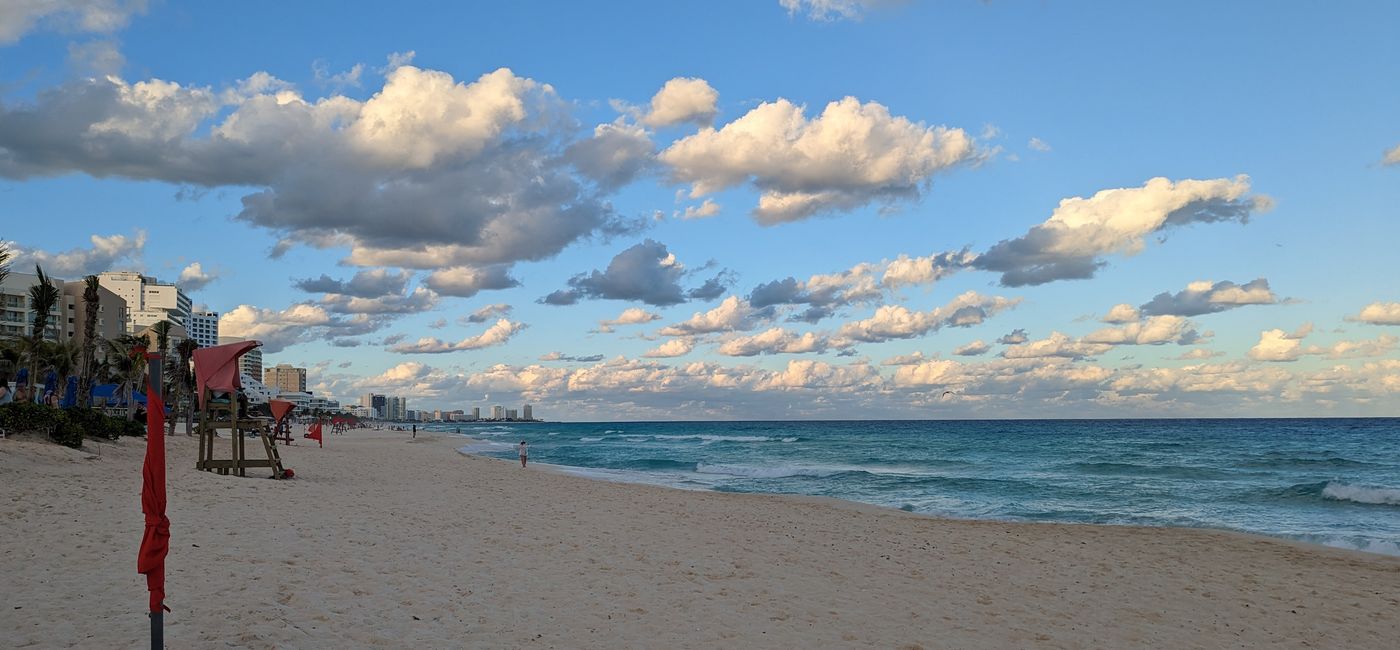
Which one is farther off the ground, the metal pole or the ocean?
the metal pole

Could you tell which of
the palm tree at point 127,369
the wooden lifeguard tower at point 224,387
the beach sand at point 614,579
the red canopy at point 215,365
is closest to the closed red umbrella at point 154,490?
the beach sand at point 614,579

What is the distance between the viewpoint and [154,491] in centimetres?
479

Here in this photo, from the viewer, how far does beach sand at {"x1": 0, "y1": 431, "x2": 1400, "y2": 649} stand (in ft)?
25.2

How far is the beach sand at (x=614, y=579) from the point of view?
A: 7.69 m

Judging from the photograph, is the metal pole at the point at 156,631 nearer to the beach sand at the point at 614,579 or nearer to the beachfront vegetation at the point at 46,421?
the beach sand at the point at 614,579

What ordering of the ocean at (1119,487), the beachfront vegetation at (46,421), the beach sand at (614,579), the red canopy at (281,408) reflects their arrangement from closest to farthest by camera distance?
1. the beach sand at (614,579)
2. the ocean at (1119,487)
3. the beachfront vegetation at (46,421)
4. the red canopy at (281,408)

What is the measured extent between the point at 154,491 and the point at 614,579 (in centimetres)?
630

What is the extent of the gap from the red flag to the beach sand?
209 centimetres

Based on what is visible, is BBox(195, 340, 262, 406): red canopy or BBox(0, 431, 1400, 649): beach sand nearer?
BBox(0, 431, 1400, 649): beach sand

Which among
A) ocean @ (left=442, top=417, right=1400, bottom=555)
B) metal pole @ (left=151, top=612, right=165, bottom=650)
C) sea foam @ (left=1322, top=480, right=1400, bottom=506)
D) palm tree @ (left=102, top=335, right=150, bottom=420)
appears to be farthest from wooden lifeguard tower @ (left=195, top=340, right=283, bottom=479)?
palm tree @ (left=102, top=335, right=150, bottom=420)

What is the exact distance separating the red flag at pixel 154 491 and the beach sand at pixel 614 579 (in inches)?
82.1

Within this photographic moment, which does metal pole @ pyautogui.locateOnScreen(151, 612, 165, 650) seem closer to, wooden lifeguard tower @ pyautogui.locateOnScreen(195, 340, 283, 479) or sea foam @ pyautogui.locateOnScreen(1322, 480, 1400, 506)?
wooden lifeguard tower @ pyautogui.locateOnScreen(195, 340, 283, 479)

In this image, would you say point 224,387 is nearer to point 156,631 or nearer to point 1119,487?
point 156,631

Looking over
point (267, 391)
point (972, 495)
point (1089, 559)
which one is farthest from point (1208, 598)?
point (267, 391)
